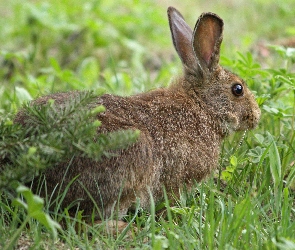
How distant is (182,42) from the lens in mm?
5277

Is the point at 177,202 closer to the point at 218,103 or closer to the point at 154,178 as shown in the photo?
the point at 154,178

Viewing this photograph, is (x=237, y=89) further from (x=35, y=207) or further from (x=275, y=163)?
(x=35, y=207)

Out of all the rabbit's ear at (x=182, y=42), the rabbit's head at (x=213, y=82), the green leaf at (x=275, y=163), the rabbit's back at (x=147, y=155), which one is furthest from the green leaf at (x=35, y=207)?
the rabbit's ear at (x=182, y=42)

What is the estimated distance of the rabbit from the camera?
161 inches

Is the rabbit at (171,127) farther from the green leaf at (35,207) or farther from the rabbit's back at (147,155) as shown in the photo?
the green leaf at (35,207)

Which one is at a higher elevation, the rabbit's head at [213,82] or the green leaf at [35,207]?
the rabbit's head at [213,82]

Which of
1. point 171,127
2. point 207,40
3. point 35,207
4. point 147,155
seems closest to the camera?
point 35,207

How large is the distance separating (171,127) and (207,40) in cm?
83

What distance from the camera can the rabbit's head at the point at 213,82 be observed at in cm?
510

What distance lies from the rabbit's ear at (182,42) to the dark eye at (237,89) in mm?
347

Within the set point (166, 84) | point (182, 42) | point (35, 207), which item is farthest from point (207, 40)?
point (35, 207)

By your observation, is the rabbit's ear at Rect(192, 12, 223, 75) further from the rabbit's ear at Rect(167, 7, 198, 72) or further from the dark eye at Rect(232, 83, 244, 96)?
the dark eye at Rect(232, 83, 244, 96)

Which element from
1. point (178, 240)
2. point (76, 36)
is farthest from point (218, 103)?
point (76, 36)

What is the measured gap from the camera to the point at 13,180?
3531mm
